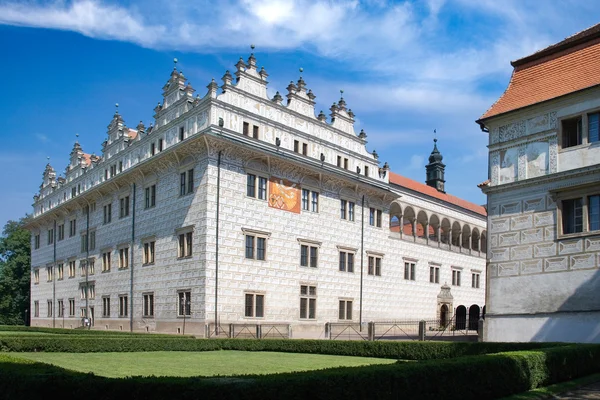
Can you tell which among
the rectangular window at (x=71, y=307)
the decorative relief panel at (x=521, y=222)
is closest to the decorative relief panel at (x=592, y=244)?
the decorative relief panel at (x=521, y=222)

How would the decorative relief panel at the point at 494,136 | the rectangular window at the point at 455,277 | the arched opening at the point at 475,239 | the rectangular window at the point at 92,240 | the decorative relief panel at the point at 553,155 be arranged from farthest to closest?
the arched opening at the point at 475,239, the rectangular window at the point at 455,277, the rectangular window at the point at 92,240, the decorative relief panel at the point at 494,136, the decorative relief panel at the point at 553,155

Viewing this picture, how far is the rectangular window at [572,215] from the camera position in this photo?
64.9ft

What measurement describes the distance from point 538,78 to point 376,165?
19966 mm

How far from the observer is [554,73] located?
21.3m

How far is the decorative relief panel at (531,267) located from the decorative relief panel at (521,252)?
226 millimetres

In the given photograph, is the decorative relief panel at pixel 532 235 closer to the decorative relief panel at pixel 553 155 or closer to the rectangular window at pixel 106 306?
the decorative relief panel at pixel 553 155

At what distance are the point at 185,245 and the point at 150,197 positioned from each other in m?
6.11

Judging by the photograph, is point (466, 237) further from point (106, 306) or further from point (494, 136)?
point (106, 306)

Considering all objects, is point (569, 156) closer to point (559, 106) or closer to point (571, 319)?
point (559, 106)

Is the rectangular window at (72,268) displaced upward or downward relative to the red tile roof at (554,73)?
downward

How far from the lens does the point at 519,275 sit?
2094cm

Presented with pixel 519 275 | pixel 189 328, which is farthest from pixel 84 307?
pixel 519 275

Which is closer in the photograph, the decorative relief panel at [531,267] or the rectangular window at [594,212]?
the rectangular window at [594,212]

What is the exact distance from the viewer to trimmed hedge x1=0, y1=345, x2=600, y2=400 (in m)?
7.23
